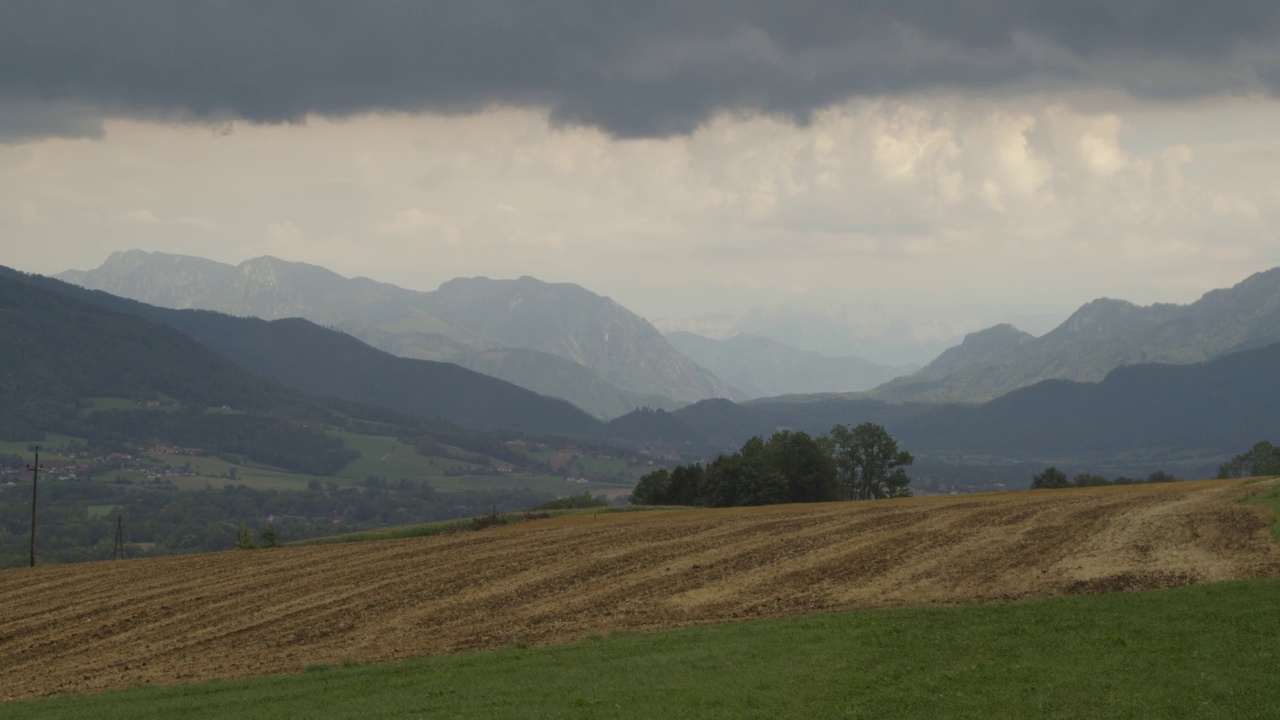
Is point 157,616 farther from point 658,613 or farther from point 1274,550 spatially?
point 1274,550

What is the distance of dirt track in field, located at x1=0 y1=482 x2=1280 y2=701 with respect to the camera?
3416cm

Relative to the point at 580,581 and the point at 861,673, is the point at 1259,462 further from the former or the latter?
the point at 861,673

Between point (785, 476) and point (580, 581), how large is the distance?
7005 cm

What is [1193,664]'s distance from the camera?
2212 cm

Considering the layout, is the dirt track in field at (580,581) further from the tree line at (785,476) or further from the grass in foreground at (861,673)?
the tree line at (785,476)

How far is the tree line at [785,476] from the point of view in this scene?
11112 cm

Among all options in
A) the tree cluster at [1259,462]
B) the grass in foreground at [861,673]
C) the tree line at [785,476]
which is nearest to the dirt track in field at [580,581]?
the grass in foreground at [861,673]

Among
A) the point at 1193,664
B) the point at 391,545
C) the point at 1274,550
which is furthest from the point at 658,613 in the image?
the point at 391,545

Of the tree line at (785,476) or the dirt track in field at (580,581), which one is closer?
the dirt track in field at (580,581)

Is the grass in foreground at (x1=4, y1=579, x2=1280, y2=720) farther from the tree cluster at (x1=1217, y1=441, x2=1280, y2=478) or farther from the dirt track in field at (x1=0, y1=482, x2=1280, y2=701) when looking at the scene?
the tree cluster at (x1=1217, y1=441, x2=1280, y2=478)

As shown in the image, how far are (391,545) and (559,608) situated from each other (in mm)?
32816

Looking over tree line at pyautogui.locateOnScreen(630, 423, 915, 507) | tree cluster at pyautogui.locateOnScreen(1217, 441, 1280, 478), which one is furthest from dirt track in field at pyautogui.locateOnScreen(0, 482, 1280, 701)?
tree cluster at pyautogui.locateOnScreen(1217, 441, 1280, 478)

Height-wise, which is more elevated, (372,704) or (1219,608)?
(1219,608)

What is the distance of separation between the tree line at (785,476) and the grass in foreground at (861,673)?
80.1 metres
